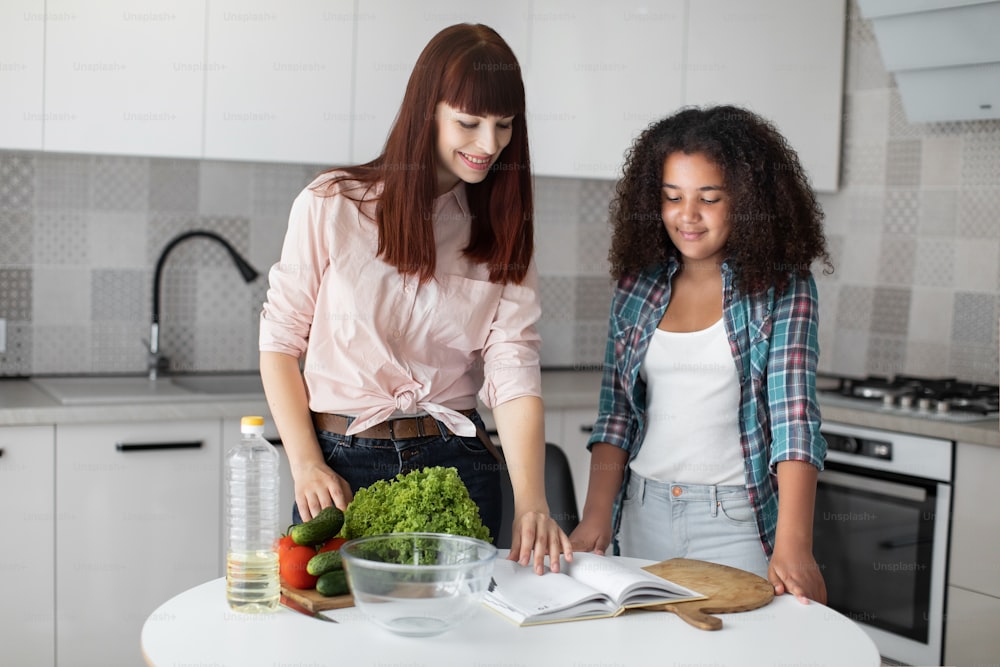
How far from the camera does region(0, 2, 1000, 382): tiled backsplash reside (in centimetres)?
304


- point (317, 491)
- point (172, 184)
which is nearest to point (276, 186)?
point (172, 184)

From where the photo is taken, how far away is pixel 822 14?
11.2 ft

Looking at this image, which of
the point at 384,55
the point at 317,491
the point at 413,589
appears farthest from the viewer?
the point at 384,55

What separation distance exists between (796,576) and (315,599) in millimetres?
691

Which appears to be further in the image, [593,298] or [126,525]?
[593,298]

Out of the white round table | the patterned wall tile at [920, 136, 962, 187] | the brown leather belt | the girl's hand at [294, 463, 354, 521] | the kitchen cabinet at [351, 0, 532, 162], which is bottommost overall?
the white round table

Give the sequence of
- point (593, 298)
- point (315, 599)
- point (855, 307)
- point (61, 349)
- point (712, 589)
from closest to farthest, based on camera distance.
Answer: point (315, 599), point (712, 589), point (61, 349), point (855, 307), point (593, 298)

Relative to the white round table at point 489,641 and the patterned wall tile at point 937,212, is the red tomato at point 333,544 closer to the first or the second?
the white round table at point 489,641

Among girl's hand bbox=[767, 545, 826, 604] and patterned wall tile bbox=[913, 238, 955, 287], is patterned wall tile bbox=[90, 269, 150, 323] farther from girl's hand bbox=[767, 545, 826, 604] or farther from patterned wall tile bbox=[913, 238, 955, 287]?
patterned wall tile bbox=[913, 238, 955, 287]

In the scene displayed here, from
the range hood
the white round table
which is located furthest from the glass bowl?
the range hood

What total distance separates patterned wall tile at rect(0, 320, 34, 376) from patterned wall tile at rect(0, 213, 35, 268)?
172mm

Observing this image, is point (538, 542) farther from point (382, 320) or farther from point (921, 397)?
point (921, 397)

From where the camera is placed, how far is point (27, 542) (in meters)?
2.50

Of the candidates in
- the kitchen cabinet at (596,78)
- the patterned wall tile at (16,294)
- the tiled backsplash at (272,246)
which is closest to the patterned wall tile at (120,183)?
the tiled backsplash at (272,246)
